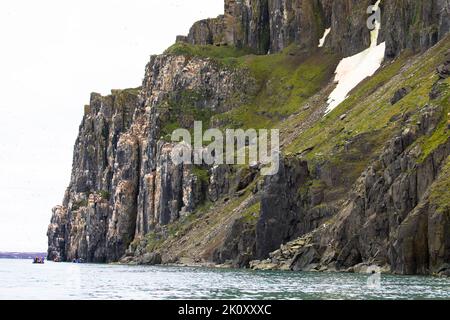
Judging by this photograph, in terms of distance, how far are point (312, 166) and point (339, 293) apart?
113m

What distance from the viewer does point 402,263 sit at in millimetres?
126875

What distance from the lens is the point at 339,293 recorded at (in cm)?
8569

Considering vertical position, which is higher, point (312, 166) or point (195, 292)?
point (312, 166)
